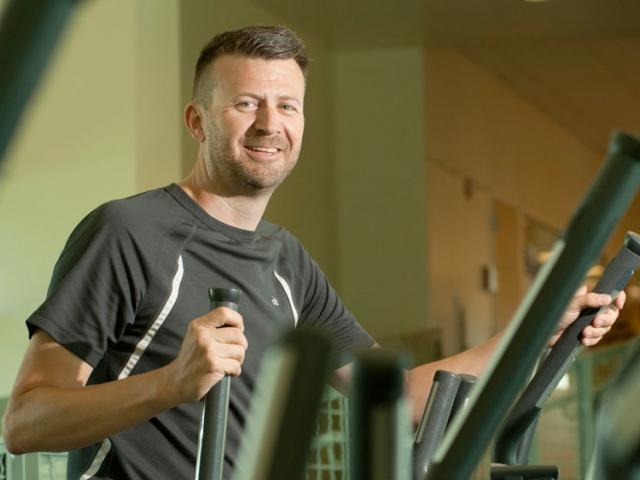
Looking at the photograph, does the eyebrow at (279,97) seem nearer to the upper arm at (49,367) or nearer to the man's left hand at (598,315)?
the upper arm at (49,367)

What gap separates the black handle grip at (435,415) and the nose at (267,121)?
2.70ft

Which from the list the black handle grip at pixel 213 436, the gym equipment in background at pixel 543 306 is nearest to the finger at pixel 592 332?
the black handle grip at pixel 213 436

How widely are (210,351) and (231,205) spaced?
2.13ft

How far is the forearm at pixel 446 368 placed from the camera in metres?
1.35

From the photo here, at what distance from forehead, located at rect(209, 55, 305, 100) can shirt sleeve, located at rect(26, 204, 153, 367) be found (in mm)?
261

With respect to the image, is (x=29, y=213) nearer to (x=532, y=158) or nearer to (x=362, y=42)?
(x=362, y=42)

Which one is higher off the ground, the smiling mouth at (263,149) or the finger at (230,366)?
the smiling mouth at (263,149)

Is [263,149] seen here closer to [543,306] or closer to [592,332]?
[592,332]

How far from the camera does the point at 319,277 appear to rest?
65.0 inches

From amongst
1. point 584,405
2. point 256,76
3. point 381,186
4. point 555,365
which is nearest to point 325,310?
point 256,76

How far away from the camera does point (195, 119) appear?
1.65m

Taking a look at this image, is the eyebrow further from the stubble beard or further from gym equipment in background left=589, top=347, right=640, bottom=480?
gym equipment in background left=589, top=347, right=640, bottom=480

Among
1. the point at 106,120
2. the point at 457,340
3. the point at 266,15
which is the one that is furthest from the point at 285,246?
the point at 457,340

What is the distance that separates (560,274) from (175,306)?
1.21 meters
